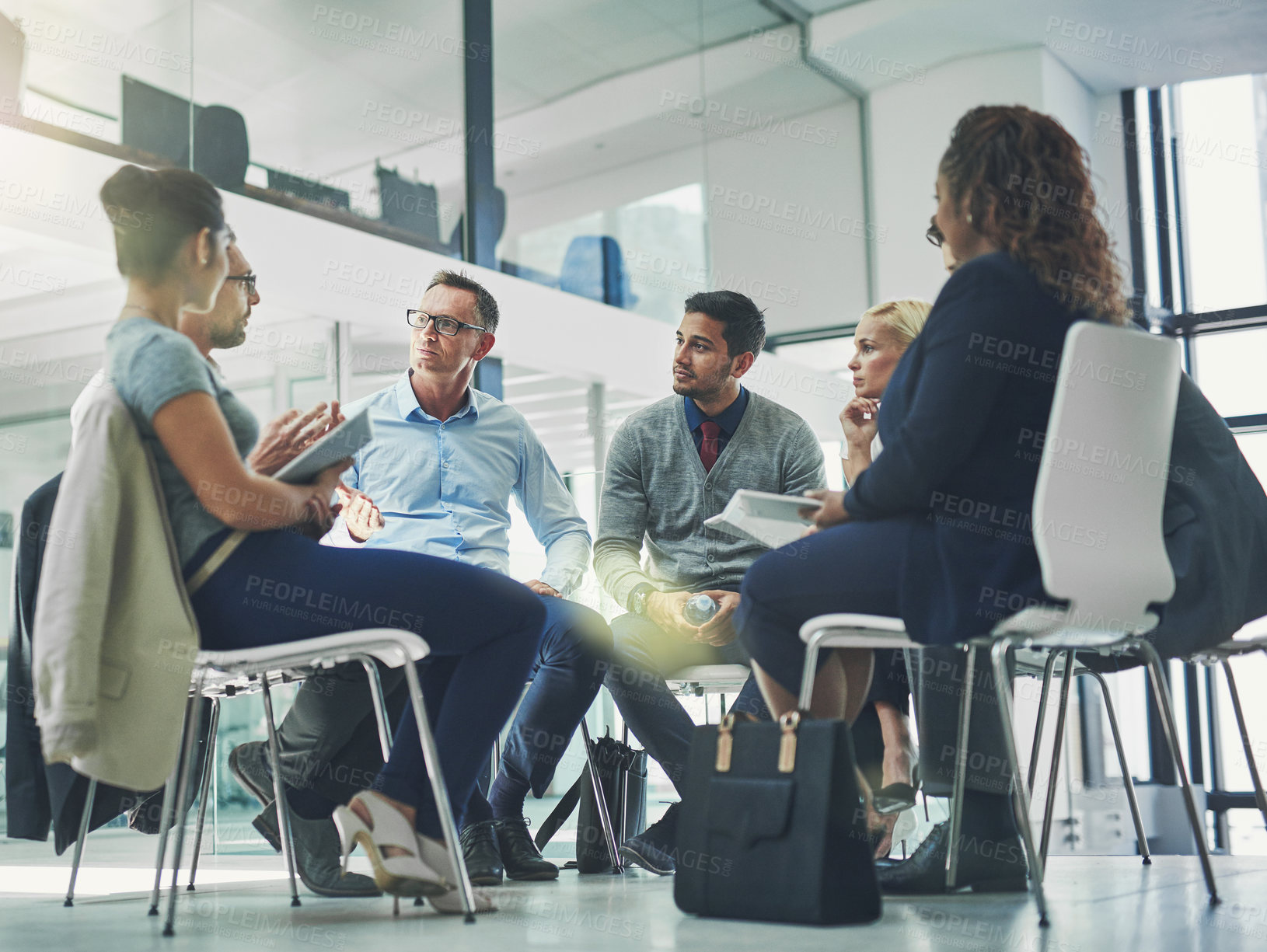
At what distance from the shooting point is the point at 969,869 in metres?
1.98

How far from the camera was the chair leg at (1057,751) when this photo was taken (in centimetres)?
210

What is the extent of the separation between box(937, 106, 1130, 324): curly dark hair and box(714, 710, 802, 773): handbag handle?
2.35 ft

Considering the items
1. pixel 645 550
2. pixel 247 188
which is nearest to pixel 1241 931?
pixel 645 550

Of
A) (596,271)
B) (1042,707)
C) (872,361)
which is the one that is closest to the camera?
(1042,707)

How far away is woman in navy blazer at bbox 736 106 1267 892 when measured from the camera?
162 cm

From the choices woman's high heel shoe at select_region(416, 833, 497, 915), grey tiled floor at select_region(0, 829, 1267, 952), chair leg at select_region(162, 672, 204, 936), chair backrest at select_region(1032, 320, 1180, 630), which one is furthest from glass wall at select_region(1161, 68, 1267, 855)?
chair leg at select_region(162, 672, 204, 936)

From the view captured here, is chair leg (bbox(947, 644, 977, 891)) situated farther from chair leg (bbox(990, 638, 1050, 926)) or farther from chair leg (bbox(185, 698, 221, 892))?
chair leg (bbox(185, 698, 221, 892))

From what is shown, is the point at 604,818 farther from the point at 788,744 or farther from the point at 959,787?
the point at 788,744

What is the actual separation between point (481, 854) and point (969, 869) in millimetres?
942

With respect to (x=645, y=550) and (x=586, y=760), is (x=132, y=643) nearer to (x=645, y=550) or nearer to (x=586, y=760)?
(x=586, y=760)

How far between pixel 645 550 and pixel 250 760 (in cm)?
113

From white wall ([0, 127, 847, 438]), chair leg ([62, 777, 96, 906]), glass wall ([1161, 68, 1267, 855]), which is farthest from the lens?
glass wall ([1161, 68, 1267, 855])

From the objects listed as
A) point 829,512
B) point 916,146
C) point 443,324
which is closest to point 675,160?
point 916,146

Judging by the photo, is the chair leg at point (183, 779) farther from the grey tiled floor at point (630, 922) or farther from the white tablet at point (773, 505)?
the white tablet at point (773, 505)
